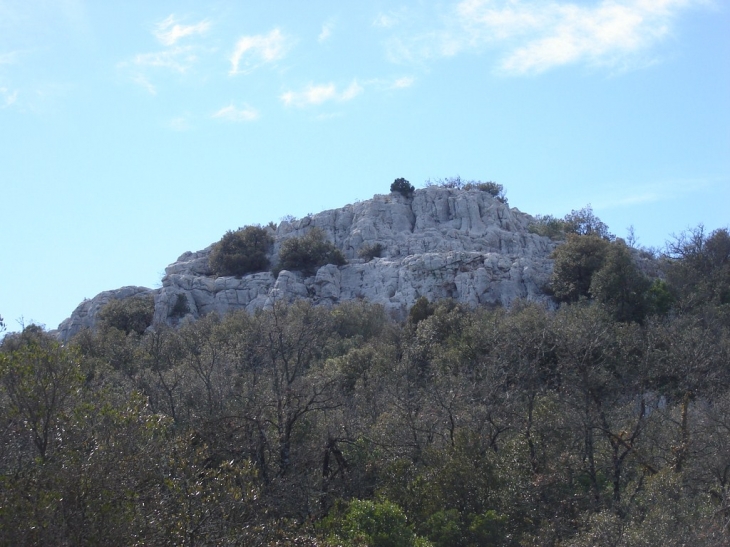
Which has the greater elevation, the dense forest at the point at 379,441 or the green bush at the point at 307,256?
the green bush at the point at 307,256

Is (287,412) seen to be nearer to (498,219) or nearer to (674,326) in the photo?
(674,326)

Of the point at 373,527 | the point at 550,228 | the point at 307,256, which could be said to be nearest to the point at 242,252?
the point at 307,256

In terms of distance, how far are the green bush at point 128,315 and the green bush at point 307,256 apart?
35.4 feet

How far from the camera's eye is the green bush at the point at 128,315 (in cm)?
5588

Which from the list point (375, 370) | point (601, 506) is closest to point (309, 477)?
point (601, 506)

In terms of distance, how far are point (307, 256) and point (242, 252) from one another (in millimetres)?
6016

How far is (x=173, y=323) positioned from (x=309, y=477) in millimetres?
36526

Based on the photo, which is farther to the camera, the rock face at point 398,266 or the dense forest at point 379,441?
the rock face at point 398,266

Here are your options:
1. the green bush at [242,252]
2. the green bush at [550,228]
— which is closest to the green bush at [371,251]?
the green bush at [242,252]

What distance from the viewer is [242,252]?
6681 cm

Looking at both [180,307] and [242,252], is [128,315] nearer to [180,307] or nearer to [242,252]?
[180,307]

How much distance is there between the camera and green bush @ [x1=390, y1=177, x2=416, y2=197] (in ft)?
242

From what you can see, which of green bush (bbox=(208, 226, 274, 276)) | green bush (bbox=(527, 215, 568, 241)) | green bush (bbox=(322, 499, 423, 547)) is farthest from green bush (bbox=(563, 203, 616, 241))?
green bush (bbox=(322, 499, 423, 547))

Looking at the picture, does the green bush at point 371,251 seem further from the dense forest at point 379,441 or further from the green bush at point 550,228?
the dense forest at point 379,441
